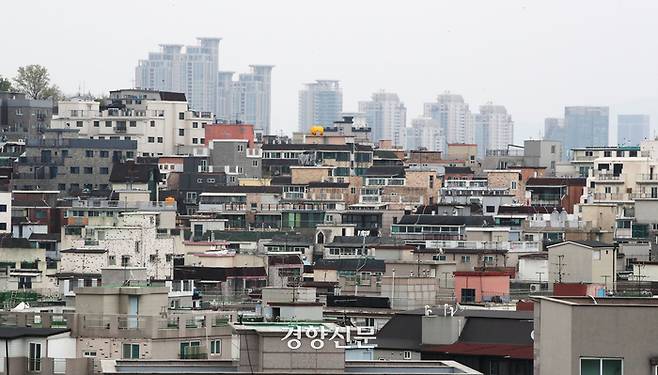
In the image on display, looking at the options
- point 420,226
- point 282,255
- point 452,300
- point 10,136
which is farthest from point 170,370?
point 10,136

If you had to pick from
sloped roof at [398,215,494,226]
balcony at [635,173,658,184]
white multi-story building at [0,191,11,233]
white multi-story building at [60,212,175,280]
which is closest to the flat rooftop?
white multi-story building at [60,212,175,280]

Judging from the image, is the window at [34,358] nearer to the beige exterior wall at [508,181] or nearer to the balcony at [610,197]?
the balcony at [610,197]

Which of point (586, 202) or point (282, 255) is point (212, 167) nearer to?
point (586, 202)

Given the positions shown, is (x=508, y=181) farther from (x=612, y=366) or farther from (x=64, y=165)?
(x=612, y=366)

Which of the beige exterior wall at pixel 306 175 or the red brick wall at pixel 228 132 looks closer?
the beige exterior wall at pixel 306 175

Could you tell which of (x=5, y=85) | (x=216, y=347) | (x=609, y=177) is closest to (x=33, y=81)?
(x=5, y=85)

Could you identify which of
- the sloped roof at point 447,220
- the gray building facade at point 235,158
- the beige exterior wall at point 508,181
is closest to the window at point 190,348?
the sloped roof at point 447,220
